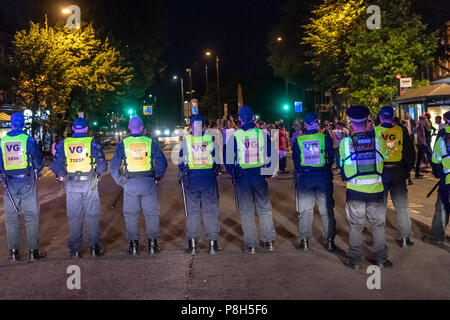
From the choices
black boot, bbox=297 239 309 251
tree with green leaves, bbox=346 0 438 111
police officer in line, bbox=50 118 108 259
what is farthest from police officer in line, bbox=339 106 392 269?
tree with green leaves, bbox=346 0 438 111

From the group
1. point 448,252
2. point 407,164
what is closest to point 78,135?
point 407,164

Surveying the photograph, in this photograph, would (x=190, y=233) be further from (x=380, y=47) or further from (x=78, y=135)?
(x=380, y=47)

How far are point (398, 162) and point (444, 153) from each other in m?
0.57

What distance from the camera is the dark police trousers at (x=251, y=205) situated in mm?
7762

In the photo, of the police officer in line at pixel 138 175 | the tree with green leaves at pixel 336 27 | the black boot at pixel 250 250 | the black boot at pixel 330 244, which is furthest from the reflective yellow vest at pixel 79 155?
the tree with green leaves at pixel 336 27

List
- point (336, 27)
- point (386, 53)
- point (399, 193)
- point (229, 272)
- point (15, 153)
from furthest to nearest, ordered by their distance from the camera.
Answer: point (336, 27) → point (386, 53) → point (399, 193) → point (15, 153) → point (229, 272)

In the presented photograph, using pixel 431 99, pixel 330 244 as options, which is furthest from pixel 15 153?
pixel 431 99

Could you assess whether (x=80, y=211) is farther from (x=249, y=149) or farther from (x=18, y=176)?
(x=249, y=149)

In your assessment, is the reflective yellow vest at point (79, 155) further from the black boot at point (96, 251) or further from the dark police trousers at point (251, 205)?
the dark police trousers at point (251, 205)

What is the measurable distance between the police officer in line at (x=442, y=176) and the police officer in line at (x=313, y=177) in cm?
134

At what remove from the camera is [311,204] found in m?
7.82

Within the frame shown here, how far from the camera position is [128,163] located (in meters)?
7.77
